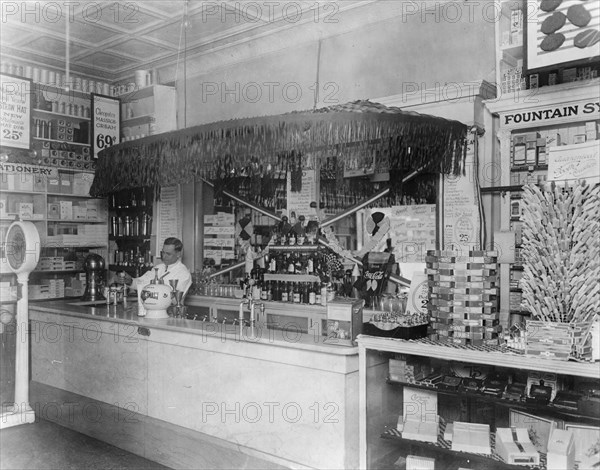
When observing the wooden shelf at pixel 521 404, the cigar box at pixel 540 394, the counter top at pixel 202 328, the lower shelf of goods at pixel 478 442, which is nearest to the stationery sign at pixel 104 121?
the counter top at pixel 202 328

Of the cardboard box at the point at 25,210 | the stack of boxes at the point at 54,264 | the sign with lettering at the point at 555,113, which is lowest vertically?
the stack of boxes at the point at 54,264

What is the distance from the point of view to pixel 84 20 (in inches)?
246

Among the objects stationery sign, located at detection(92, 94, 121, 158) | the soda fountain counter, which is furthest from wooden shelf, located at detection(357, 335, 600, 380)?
stationery sign, located at detection(92, 94, 121, 158)

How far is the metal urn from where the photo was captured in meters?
6.47

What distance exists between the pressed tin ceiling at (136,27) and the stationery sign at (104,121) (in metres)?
0.47

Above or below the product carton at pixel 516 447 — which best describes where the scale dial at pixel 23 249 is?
above

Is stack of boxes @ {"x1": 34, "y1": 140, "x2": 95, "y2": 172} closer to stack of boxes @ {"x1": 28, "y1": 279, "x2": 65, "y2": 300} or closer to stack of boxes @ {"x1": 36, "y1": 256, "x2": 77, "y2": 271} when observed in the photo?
stack of boxes @ {"x1": 36, "y1": 256, "x2": 77, "y2": 271}

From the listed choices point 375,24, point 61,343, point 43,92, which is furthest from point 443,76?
point 43,92

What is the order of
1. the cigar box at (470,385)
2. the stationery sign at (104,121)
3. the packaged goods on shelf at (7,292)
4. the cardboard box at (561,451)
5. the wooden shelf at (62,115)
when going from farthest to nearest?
the stationery sign at (104,121)
the wooden shelf at (62,115)
the packaged goods on shelf at (7,292)
the cigar box at (470,385)
the cardboard box at (561,451)

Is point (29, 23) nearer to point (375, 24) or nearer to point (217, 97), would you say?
point (217, 97)

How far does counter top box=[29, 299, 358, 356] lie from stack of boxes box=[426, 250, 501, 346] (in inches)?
22.0

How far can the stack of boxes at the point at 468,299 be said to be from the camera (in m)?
3.20

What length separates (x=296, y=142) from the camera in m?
3.81

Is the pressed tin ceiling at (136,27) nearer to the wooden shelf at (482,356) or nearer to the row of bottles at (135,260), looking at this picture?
the row of bottles at (135,260)
